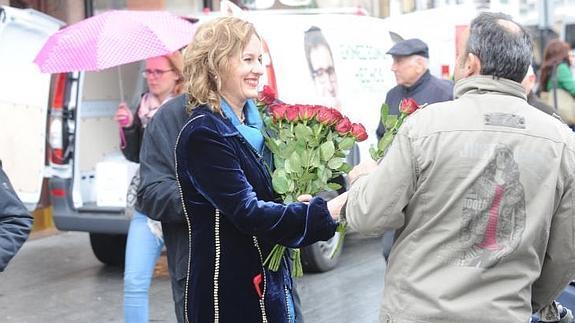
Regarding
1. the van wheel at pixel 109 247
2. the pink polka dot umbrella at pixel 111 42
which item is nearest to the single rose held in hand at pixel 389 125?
the pink polka dot umbrella at pixel 111 42

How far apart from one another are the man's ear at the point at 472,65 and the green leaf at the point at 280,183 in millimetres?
681

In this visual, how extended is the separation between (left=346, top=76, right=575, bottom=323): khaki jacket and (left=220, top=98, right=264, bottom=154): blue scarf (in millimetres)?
579

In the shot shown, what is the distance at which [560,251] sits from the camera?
2982 millimetres

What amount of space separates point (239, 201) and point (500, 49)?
35.2 inches

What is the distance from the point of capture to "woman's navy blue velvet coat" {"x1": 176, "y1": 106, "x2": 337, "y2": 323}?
10.3 feet

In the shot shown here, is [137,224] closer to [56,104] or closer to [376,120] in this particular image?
[56,104]

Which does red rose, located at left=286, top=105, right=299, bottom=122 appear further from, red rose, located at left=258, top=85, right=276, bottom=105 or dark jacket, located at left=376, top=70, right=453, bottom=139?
dark jacket, located at left=376, top=70, right=453, bottom=139

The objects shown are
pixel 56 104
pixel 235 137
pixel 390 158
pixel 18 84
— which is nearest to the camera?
pixel 390 158

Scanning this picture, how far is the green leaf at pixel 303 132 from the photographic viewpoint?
3338mm

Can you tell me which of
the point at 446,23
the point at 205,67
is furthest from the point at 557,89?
the point at 205,67

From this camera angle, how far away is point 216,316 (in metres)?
3.28

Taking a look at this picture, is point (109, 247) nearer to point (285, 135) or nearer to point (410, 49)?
point (410, 49)

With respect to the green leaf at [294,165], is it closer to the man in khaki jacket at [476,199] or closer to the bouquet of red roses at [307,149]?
the bouquet of red roses at [307,149]

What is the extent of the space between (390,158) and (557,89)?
26.0 feet
